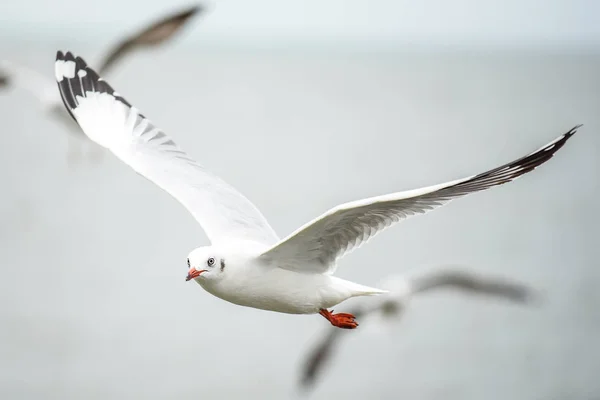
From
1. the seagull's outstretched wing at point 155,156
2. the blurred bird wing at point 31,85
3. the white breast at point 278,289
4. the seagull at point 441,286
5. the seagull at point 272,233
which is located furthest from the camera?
the blurred bird wing at point 31,85

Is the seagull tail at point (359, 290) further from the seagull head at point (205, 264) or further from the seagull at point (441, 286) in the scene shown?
the seagull at point (441, 286)

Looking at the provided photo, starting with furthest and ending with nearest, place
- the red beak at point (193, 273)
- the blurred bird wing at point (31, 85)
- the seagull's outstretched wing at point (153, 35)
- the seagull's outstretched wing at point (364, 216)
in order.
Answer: the blurred bird wing at point (31, 85), the seagull's outstretched wing at point (153, 35), the red beak at point (193, 273), the seagull's outstretched wing at point (364, 216)

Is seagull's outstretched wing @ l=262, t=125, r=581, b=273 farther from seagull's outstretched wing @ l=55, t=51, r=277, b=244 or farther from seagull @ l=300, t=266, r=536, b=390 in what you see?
seagull @ l=300, t=266, r=536, b=390

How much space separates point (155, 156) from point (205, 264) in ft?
5.78

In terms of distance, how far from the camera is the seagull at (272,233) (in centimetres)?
594

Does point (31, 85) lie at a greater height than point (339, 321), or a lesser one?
greater

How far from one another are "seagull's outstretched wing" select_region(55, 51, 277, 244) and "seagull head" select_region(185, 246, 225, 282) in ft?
1.67

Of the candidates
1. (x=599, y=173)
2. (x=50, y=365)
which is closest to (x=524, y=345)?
(x=50, y=365)

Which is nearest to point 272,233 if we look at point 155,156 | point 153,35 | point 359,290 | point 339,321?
point 339,321

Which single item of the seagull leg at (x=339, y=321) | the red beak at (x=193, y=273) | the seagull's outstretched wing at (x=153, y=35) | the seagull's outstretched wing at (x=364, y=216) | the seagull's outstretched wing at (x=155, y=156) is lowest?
the seagull leg at (x=339, y=321)

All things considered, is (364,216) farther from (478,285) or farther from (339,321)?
(478,285)

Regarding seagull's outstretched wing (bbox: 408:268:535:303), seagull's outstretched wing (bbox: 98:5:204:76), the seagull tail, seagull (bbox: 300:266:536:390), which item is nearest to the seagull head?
the seagull tail

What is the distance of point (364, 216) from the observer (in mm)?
6387

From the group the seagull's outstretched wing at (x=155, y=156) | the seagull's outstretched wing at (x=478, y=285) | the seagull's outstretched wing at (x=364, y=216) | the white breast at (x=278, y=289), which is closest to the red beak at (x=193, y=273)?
the white breast at (x=278, y=289)
